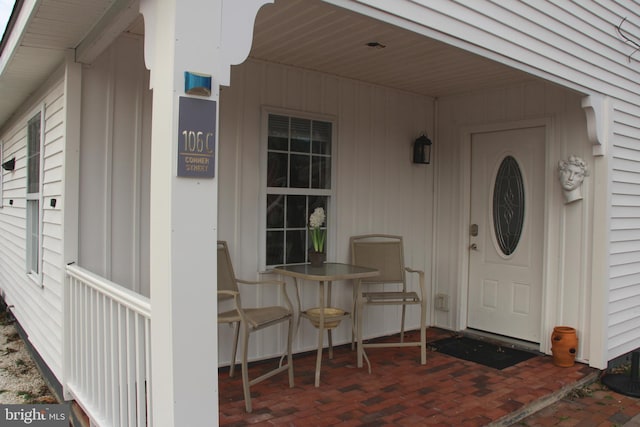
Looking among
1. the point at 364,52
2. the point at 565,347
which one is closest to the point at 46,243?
the point at 364,52

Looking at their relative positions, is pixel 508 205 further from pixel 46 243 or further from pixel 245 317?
pixel 46 243

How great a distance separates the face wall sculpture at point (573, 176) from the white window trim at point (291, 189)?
187 centimetres

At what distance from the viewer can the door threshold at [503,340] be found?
4.45 m

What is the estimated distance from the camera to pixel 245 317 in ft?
10.3

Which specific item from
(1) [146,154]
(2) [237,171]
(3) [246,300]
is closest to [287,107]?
(2) [237,171]

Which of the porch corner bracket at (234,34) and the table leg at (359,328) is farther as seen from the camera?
the table leg at (359,328)

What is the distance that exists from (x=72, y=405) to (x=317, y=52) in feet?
9.68

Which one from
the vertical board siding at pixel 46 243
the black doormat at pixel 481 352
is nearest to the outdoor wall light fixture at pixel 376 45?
the vertical board siding at pixel 46 243

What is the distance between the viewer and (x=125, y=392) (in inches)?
96.7

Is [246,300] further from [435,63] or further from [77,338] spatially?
[435,63]

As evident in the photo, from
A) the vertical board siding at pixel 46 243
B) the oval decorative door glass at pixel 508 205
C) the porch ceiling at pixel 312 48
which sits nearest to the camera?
the porch ceiling at pixel 312 48

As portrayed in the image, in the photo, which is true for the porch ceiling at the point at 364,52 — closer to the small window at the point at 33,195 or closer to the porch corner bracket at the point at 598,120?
the porch corner bracket at the point at 598,120
